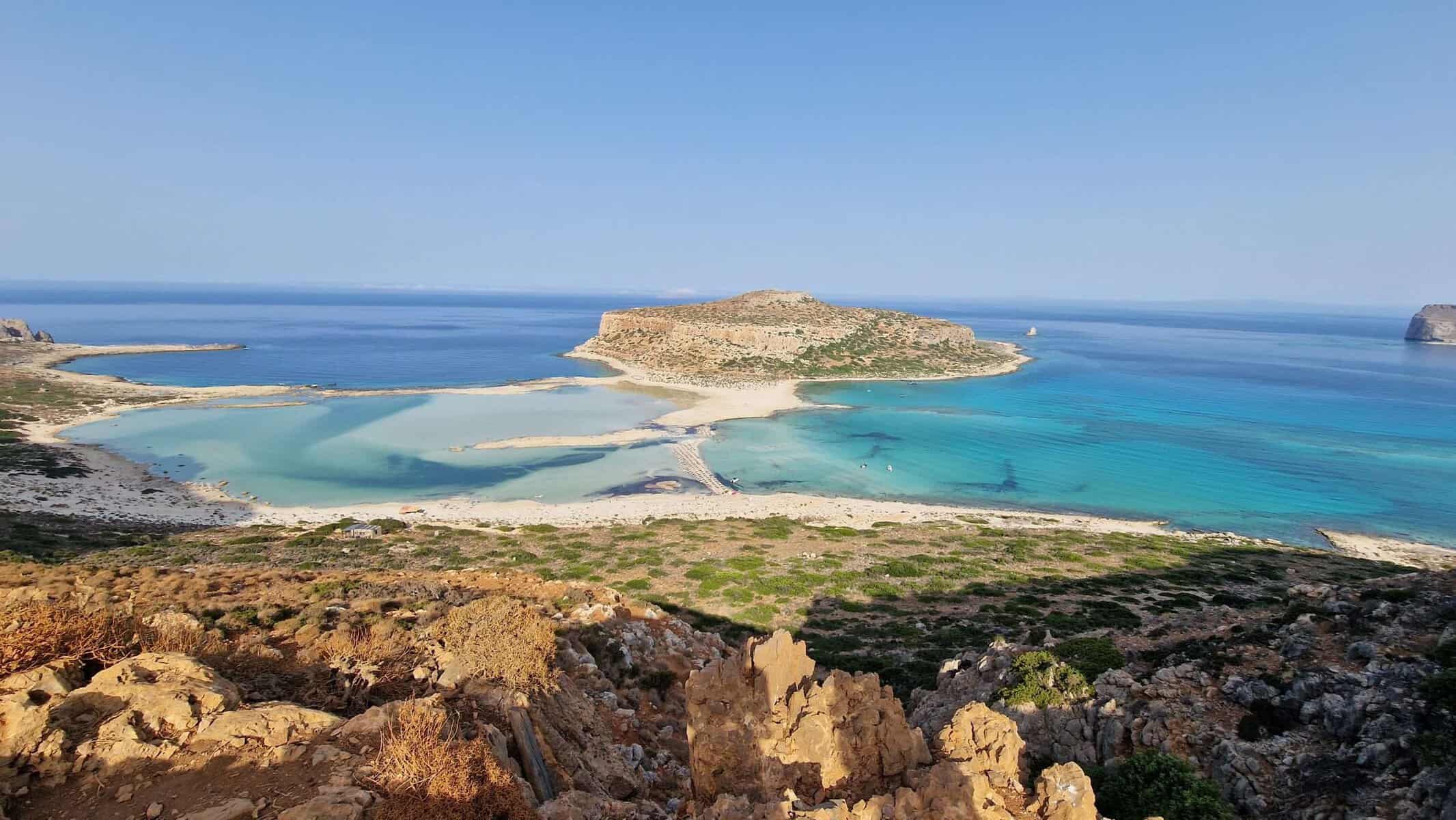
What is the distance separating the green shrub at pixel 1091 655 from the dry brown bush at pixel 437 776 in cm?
1626

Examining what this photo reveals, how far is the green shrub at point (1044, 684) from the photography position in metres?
17.2

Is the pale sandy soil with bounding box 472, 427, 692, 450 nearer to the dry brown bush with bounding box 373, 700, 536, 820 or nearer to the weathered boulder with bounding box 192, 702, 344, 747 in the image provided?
the weathered boulder with bounding box 192, 702, 344, 747

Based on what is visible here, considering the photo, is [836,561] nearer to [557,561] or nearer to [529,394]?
[557,561]

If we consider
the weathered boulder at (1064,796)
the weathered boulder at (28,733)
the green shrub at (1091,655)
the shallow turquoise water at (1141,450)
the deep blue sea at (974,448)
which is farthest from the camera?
the deep blue sea at (974,448)

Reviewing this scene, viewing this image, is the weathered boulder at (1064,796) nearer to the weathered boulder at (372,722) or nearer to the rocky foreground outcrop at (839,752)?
the rocky foreground outcrop at (839,752)

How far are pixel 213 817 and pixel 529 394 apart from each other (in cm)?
9978

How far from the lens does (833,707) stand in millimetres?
12742

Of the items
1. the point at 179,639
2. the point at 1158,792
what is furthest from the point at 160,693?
the point at 1158,792

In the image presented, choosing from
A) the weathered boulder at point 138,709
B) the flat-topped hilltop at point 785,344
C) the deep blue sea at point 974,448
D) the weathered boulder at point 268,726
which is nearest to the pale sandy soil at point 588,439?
the deep blue sea at point 974,448

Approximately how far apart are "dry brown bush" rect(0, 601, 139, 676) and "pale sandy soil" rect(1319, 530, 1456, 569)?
64.6 m

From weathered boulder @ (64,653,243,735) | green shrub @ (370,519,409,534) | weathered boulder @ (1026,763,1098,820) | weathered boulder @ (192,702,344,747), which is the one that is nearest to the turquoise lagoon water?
green shrub @ (370,519,409,534)

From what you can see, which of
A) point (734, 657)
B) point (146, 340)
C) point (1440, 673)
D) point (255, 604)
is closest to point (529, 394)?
point (255, 604)

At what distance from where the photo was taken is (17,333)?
135 meters

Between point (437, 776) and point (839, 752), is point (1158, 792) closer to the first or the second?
point (839, 752)
